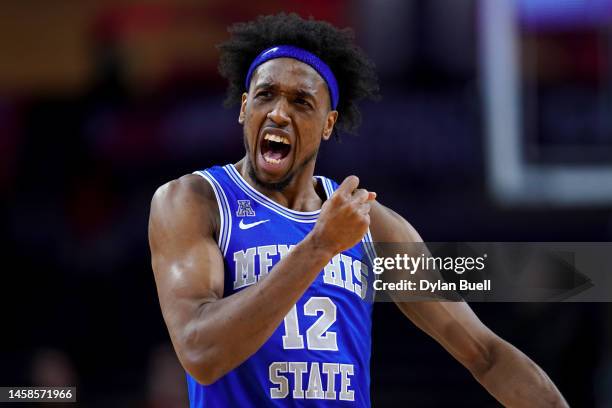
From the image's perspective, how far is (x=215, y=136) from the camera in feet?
34.1

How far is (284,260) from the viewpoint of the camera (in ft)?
12.3

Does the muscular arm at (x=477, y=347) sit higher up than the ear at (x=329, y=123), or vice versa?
the ear at (x=329, y=123)

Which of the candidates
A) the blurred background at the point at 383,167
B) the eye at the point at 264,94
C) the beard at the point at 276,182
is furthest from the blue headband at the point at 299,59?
the blurred background at the point at 383,167

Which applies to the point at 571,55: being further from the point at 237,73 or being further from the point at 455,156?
the point at 237,73

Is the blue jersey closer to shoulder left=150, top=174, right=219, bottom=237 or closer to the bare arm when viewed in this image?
shoulder left=150, top=174, right=219, bottom=237

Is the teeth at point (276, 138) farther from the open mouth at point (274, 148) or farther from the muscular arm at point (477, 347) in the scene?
the muscular arm at point (477, 347)

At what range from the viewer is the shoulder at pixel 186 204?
13.9 ft

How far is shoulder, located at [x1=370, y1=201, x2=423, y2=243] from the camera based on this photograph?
482 cm

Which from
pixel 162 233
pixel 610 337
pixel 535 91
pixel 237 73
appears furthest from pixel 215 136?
→ pixel 162 233

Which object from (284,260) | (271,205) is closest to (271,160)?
(271,205)

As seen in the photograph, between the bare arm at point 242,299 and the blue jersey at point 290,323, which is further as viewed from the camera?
the blue jersey at point 290,323

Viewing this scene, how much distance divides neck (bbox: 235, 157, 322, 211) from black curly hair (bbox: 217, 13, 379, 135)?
48cm

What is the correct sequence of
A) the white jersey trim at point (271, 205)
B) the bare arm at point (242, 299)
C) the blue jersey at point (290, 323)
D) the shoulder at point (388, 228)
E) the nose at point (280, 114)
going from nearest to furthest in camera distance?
the bare arm at point (242, 299) < the blue jersey at point (290, 323) < the nose at point (280, 114) < the white jersey trim at point (271, 205) < the shoulder at point (388, 228)

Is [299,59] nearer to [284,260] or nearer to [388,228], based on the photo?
[388,228]
